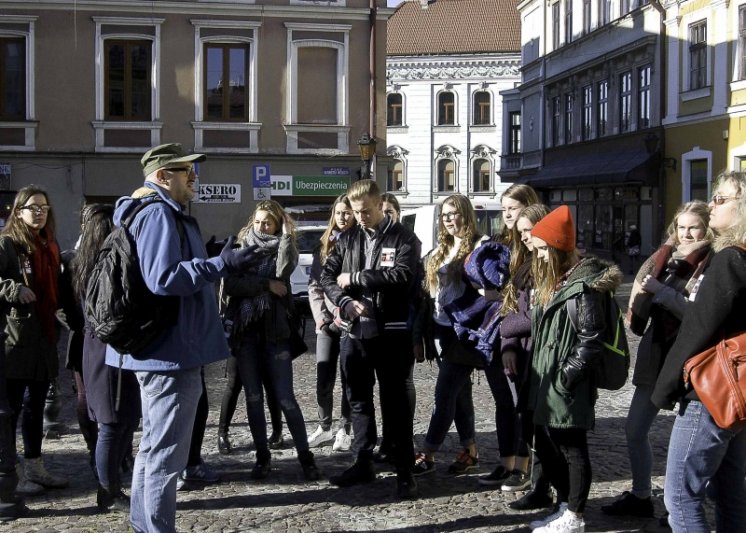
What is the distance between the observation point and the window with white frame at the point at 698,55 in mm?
29000

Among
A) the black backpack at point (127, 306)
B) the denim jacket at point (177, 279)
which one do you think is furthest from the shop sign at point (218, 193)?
the black backpack at point (127, 306)

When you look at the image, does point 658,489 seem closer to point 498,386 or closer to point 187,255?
point 498,386

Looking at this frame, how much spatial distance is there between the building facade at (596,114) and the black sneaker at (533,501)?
26.7 meters

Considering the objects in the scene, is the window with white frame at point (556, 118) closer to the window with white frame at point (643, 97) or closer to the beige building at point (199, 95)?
the window with white frame at point (643, 97)

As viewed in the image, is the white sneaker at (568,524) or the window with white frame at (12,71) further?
the window with white frame at (12,71)

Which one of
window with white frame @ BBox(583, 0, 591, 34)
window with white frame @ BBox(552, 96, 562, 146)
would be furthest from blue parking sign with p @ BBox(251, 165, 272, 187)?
window with white frame @ BBox(552, 96, 562, 146)

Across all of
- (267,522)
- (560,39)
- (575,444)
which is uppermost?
(560,39)

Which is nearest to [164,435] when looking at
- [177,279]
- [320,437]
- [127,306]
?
[127,306]

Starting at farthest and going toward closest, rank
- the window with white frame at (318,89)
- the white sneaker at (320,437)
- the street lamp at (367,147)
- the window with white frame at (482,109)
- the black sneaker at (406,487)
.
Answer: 1. the window with white frame at (482,109)
2. the window with white frame at (318,89)
3. the street lamp at (367,147)
4. the white sneaker at (320,437)
5. the black sneaker at (406,487)

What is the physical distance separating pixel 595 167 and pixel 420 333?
30.2 m

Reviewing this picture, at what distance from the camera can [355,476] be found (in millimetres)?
6355

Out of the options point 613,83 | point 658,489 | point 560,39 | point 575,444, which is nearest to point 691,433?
point 575,444

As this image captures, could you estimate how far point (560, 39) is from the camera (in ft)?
134

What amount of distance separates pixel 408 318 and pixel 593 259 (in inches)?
56.3
